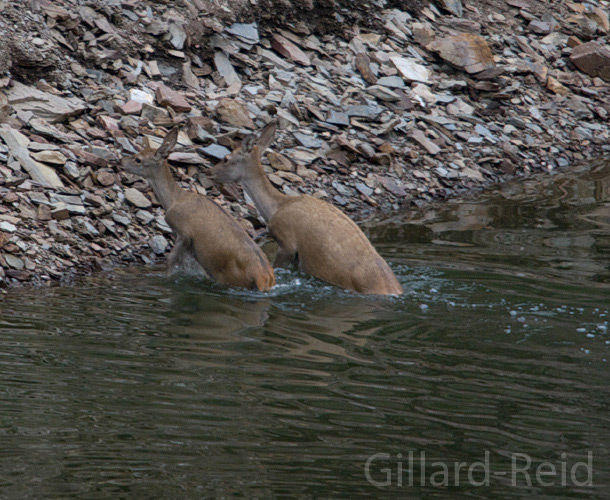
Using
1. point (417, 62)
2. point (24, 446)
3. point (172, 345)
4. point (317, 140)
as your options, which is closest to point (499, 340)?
point (172, 345)

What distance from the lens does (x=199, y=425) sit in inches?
243

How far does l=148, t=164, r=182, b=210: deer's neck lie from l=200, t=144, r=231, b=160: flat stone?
173 cm

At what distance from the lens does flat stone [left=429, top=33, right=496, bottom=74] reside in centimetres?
1786

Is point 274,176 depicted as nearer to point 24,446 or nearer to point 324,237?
point 324,237

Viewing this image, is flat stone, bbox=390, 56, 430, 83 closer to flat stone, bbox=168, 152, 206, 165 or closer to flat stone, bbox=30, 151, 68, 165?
flat stone, bbox=168, 152, 206, 165

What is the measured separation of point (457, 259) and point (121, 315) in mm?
4125

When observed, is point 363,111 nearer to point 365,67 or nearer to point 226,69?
point 365,67

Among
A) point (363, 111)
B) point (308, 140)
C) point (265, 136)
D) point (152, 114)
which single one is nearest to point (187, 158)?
point (152, 114)

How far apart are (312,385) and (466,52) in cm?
1214

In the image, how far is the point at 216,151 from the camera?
13453 millimetres

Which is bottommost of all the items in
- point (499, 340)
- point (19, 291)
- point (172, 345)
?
point (19, 291)

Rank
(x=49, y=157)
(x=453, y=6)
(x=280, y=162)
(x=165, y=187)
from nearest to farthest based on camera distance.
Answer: (x=165, y=187) < (x=49, y=157) < (x=280, y=162) < (x=453, y=6)

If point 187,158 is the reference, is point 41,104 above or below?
above

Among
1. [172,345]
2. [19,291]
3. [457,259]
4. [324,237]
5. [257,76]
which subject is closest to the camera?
[172,345]
